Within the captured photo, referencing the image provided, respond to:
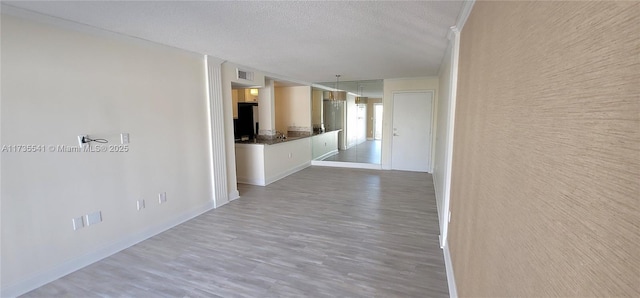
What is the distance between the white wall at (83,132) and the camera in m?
2.22

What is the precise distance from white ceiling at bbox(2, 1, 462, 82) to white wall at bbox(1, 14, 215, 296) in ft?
0.87

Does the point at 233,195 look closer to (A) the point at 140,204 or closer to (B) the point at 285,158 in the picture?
(A) the point at 140,204

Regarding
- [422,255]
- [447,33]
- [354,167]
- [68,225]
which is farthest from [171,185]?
[354,167]

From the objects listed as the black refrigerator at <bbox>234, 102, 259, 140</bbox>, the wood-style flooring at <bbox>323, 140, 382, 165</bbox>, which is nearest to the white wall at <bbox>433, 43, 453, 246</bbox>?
the wood-style flooring at <bbox>323, 140, 382, 165</bbox>

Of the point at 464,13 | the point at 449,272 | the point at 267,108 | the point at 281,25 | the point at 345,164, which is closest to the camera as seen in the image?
the point at 464,13

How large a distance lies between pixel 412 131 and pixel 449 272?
4635 mm

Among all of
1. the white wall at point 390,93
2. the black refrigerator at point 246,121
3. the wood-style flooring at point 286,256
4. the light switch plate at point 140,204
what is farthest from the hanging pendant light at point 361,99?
the light switch plate at point 140,204

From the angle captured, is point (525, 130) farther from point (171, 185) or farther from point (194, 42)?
point (171, 185)

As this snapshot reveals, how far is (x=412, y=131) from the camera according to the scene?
6621 mm

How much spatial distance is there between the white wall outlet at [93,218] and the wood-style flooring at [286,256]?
0.40 metres

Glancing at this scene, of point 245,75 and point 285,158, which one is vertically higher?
point 245,75

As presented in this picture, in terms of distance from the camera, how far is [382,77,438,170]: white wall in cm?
631

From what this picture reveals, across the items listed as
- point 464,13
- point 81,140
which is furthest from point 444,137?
point 81,140

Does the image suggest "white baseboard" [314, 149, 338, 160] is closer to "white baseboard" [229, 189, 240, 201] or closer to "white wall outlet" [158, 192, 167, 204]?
"white baseboard" [229, 189, 240, 201]
